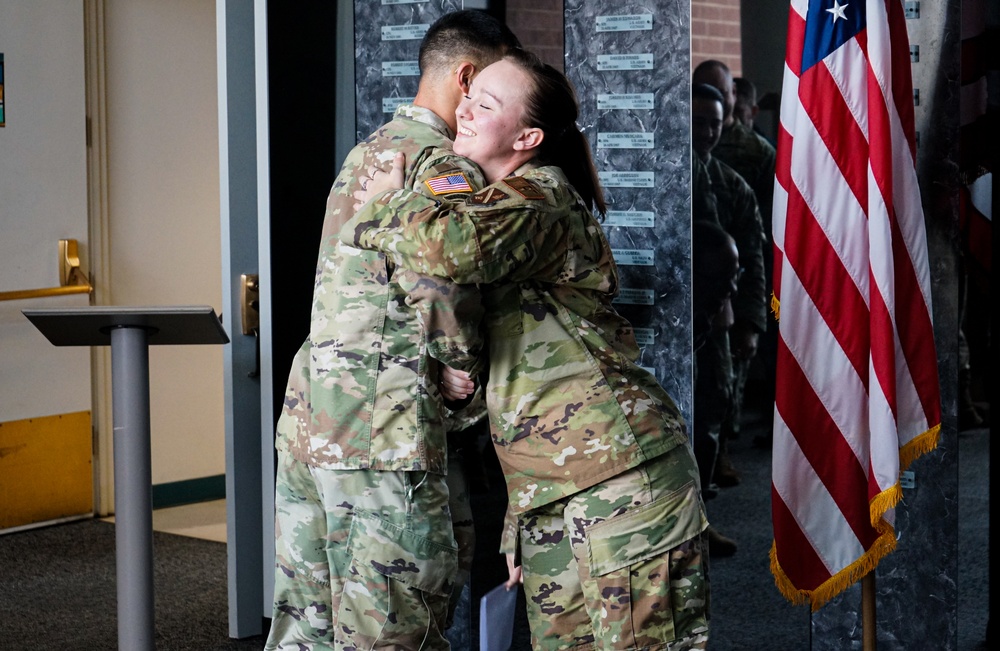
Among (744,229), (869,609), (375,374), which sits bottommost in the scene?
(869,609)

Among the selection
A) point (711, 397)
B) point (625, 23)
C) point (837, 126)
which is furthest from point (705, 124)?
point (711, 397)

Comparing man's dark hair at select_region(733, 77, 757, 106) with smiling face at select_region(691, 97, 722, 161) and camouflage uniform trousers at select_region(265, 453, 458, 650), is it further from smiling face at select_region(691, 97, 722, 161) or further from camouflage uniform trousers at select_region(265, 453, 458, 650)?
camouflage uniform trousers at select_region(265, 453, 458, 650)

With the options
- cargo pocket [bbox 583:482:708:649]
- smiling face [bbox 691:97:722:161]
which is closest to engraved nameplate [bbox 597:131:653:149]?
smiling face [bbox 691:97:722:161]

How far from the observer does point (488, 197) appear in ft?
5.89

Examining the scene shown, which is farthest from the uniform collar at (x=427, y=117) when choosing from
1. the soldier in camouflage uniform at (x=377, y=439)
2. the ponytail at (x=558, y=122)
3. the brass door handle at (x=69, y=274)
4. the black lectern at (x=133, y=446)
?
the brass door handle at (x=69, y=274)

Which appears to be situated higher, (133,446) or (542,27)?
(542,27)

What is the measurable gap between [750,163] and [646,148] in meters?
0.26

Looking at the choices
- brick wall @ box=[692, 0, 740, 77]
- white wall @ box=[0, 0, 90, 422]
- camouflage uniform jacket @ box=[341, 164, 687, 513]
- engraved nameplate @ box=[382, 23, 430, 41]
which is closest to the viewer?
camouflage uniform jacket @ box=[341, 164, 687, 513]

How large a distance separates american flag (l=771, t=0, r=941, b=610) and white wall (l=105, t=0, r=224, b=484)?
11.0ft

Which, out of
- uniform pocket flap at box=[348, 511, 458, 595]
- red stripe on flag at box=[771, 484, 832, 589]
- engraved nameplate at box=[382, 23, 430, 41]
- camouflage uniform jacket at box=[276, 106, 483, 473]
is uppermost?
engraved nameplate at box=[382, 23, 430, 41]

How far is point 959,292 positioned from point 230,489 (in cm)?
216

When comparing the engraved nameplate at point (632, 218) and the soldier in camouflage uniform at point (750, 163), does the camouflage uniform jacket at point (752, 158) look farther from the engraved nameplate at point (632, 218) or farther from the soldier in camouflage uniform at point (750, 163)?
the engraved nameplate at point (632, 218)

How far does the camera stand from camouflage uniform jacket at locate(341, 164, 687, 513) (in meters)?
1.78

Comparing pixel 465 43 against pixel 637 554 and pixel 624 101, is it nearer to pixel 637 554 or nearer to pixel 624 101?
pixel 624 101
